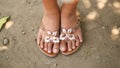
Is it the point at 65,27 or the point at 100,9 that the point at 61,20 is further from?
the point at 100,9

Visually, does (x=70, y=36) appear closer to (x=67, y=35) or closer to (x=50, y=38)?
(x=67, y=35)

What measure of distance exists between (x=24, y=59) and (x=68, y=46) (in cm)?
36

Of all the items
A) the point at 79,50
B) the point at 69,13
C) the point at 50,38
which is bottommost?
the point at 79,50

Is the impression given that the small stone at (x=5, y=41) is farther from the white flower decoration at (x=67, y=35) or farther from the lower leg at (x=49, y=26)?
the white flower decoration at (x=67, y=35)

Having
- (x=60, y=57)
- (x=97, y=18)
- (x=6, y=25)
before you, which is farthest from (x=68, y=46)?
(x=6, y=25)

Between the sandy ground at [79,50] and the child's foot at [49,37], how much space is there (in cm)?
6

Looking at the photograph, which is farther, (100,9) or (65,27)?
(100,9)

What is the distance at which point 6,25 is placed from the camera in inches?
86.0

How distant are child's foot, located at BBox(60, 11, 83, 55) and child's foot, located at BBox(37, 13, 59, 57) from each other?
0.15ft

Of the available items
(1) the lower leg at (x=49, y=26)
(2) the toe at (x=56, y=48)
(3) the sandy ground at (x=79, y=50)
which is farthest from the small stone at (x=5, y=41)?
(2) the toe at (x=56, y=48)

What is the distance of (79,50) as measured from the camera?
6.66ft

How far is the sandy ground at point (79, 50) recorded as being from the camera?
1.99 m

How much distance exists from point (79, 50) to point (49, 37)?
26 cm

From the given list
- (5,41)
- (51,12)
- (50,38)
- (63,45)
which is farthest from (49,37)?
(5,41)
